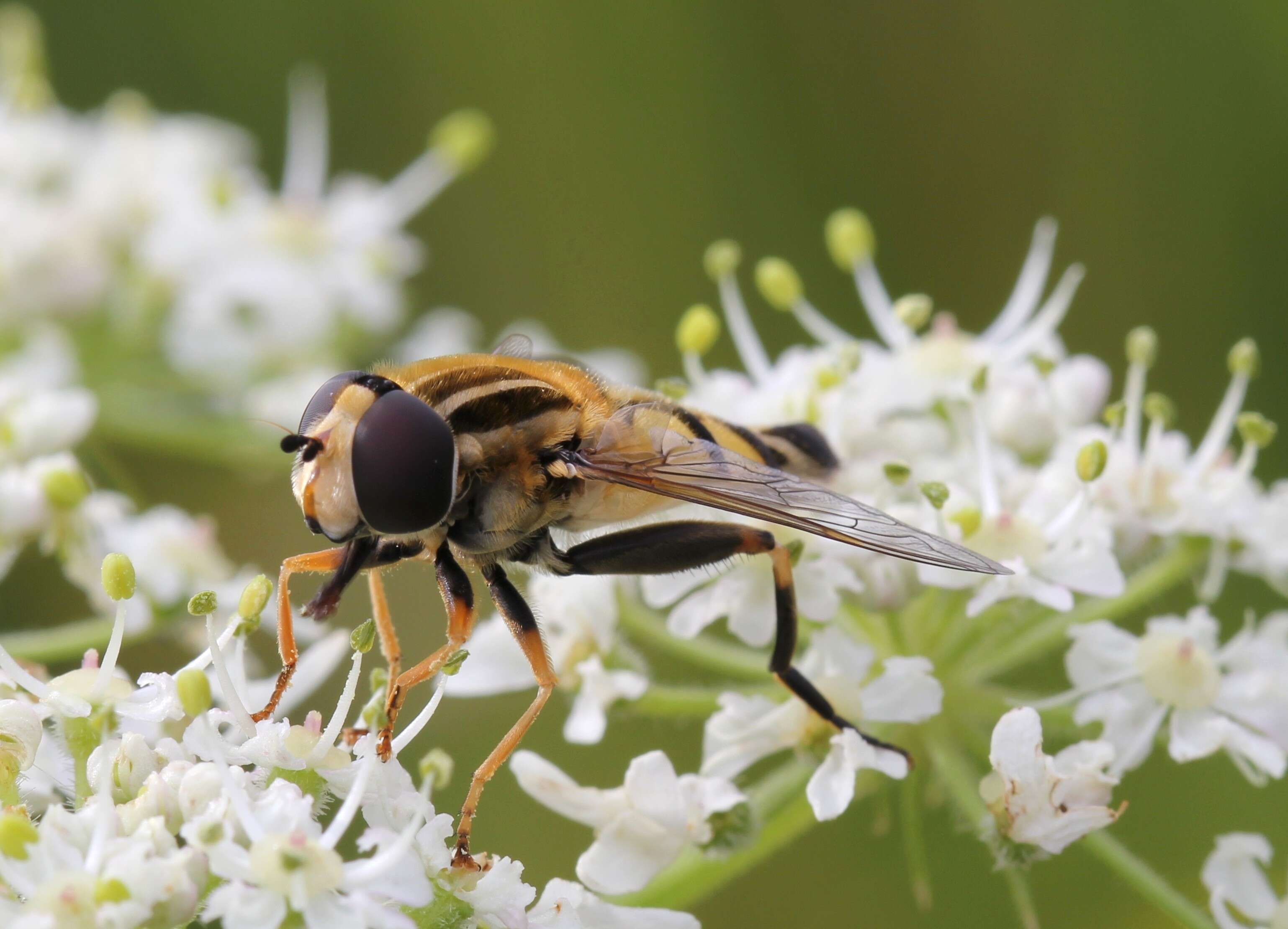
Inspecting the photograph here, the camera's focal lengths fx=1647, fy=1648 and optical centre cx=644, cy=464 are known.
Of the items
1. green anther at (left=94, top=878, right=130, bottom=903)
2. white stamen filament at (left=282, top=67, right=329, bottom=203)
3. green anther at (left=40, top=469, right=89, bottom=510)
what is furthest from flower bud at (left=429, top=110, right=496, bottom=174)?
green anther at (left=94, top=878, right=130, bottom=903)

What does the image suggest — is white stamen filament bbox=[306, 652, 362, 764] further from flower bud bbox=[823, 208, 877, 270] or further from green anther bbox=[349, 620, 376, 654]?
flower bud bbox=[823, 208, 877, 270]

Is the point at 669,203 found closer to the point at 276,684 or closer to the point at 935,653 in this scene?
the point at 935,653

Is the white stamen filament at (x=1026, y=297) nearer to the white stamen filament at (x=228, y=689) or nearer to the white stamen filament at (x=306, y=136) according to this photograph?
the white stamen filament at (x=228, y=689)

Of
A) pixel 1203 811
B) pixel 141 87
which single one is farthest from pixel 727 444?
pixel 141 87

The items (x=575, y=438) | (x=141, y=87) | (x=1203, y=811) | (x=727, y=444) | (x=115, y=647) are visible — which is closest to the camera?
(x=115, y=647)

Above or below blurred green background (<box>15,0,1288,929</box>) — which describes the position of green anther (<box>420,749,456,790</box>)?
below

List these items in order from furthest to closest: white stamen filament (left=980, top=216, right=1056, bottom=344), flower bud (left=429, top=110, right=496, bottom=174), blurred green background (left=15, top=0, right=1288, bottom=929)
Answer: flower bud (left=429, top=110, right=496, bottom=174) < blurred green background (left=15, top=0, right=1288, bottom=929) < white stamen filament (left=980, top=216, right=1056, bottom=344)
